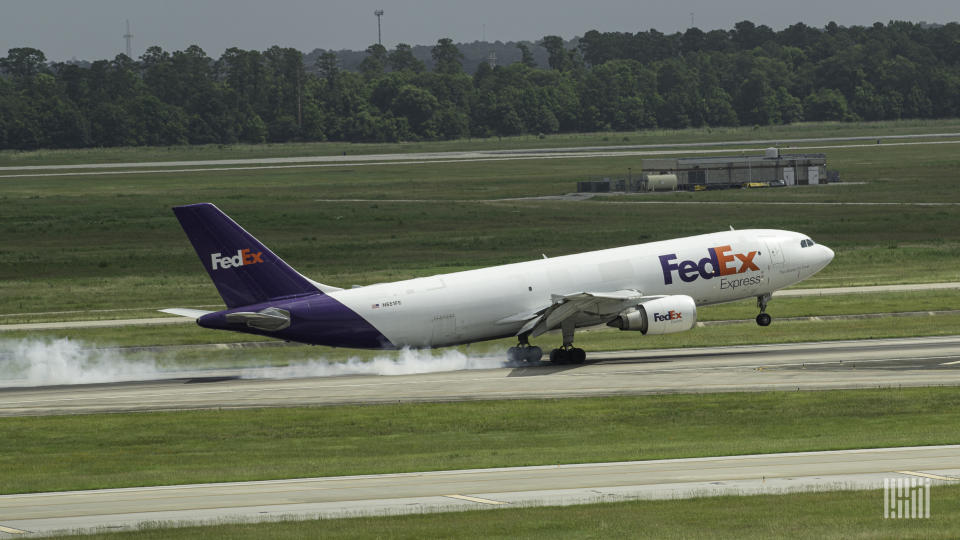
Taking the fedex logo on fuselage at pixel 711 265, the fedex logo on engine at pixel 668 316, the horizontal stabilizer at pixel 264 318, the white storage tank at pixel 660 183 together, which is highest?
the white storage tank at pixel 660 183

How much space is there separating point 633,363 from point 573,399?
9.36 meters

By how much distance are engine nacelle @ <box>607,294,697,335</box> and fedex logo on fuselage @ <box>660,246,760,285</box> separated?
2.28 m

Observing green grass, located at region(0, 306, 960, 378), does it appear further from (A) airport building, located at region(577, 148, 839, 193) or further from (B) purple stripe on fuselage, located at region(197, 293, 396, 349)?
(A) airport building, located at region(577, 148, 839, 193)

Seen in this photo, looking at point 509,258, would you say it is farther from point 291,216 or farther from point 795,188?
point 795,188

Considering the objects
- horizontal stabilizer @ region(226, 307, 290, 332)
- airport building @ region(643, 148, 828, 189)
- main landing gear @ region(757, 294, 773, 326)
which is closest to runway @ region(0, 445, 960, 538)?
horizontal stabilizer @ region(226, 307, 290, 332)

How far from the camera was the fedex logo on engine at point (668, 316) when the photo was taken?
53562 mm

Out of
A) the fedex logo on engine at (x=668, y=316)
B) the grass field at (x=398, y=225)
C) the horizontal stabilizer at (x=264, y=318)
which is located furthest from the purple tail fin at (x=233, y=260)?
the grass field at (x=398, y=225)

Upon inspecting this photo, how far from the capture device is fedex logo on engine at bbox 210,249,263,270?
51500mm

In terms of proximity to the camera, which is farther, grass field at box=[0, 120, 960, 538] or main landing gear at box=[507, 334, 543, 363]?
main landing gear at box=[507, 334, 543, 363]

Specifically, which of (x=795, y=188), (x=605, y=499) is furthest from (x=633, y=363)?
(x=795, y=188)

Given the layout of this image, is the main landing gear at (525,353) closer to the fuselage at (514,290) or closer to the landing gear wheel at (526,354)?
the landing gear wheel at (526,354)

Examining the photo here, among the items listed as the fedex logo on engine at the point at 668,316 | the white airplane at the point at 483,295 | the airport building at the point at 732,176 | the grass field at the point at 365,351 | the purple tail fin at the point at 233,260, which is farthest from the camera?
the airport building at the point at 732,176

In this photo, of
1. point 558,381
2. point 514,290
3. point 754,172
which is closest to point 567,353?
point 514,290

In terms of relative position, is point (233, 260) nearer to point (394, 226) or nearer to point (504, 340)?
point (504, 340)
